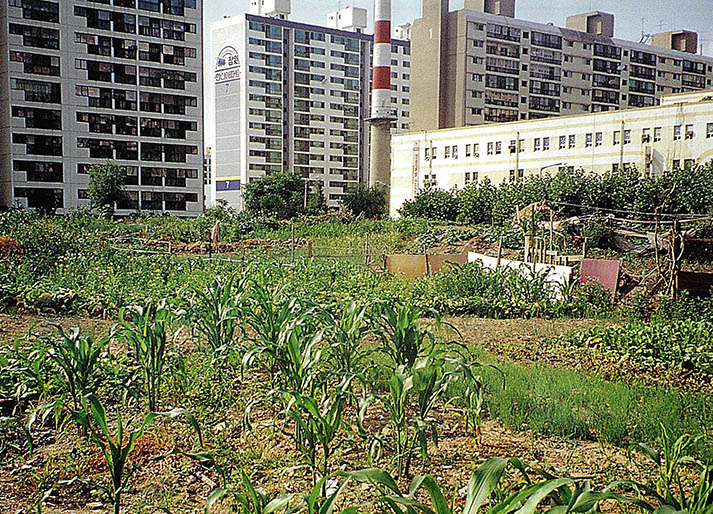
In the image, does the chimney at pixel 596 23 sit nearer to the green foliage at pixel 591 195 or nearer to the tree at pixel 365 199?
the tree at pixel 365 199

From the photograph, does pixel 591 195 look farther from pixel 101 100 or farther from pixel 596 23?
pixel 596 23

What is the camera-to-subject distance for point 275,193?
4928cm

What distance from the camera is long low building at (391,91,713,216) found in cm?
3684

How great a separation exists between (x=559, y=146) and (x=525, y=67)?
18092 millimetres

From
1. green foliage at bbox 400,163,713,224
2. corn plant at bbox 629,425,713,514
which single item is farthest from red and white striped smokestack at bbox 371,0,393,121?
corn plant at bbox 629,425,713,514

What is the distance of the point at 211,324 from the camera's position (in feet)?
19.3

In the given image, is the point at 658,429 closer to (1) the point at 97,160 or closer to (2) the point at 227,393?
(2) the point at 227,393

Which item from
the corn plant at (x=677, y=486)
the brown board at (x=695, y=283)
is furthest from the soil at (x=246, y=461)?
the brown board at (x=695, y=283)

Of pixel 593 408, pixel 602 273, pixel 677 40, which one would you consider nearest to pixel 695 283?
pixel 602 273

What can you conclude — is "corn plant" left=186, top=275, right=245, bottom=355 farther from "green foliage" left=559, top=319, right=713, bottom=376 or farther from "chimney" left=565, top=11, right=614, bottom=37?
"chimney" left=565, top=11, right=614, bottom=37

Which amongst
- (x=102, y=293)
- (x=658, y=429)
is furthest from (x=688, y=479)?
(x=102, y=293)

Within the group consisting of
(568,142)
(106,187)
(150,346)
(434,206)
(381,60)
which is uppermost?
(381,60)

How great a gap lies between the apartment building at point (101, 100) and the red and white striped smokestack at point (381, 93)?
1341cm

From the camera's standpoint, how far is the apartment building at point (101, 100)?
4425cm
